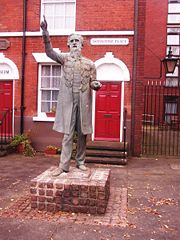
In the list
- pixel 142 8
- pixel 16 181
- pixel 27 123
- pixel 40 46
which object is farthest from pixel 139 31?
pixel 16 181

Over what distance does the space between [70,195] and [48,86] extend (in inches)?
295

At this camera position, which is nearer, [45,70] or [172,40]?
[45,70]

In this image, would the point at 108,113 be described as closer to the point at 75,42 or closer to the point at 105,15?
the point at 105,15

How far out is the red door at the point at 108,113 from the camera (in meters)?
11.6

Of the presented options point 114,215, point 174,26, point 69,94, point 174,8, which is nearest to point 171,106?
point 174,26

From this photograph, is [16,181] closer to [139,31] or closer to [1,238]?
[1,238]

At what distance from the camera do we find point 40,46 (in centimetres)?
1205

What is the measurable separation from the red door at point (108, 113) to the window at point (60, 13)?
8.68 feet

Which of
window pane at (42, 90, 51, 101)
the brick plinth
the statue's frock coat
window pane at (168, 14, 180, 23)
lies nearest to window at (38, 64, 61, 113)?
window pane at (42, 90, 51, 101)

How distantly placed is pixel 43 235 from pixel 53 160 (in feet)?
20.6

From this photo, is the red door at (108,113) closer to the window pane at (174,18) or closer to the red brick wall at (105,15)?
the red brick wall at (105,15)

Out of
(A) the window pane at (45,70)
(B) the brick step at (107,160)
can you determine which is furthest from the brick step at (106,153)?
(A) the window pane at (45,70)

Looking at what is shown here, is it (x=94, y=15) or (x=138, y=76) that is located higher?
(x=94, y=15)

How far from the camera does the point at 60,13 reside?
40.0 ft
